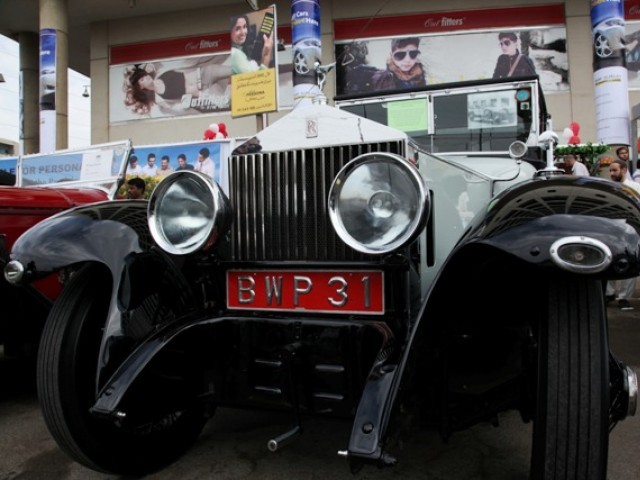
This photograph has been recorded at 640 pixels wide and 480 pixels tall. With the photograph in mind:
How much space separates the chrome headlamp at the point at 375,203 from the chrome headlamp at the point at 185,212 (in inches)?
18.9

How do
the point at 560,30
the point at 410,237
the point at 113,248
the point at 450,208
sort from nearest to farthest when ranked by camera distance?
the point at 410,237
the point at 113,248
the point at 450,208
the point at 560,30

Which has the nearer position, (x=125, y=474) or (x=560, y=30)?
(x=125, y=474)

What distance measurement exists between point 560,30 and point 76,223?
1408 centimetres

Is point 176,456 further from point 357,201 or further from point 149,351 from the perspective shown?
point 357,201

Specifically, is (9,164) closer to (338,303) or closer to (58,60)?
(338,303)

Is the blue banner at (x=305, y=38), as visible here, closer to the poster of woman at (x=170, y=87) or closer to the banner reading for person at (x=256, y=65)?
the banner reading for person at (x=256, y=65)

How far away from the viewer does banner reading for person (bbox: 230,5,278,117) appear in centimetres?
819

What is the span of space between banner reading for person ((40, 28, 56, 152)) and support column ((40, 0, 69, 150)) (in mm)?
52

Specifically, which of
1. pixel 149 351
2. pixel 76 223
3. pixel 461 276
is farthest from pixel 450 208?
pixel 76 223

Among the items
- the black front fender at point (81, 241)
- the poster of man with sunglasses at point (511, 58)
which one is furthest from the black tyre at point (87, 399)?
the poster of man with sunglasses at point (511, 58)

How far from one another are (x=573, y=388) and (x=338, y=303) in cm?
82

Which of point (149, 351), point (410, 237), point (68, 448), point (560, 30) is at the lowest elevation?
point (68, 448)

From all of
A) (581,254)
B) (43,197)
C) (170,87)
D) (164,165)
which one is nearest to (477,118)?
(581,254)

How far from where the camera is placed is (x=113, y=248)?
85.0 inches
